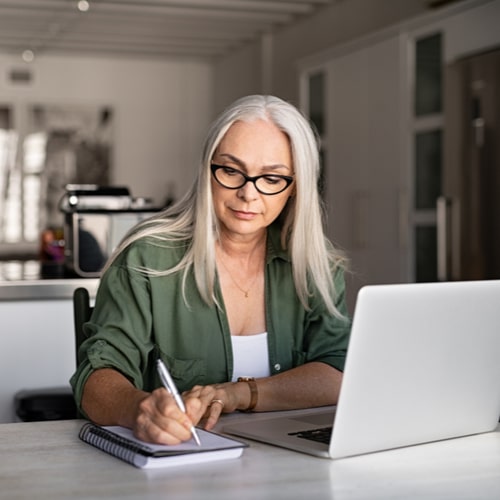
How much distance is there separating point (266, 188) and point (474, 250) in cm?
284

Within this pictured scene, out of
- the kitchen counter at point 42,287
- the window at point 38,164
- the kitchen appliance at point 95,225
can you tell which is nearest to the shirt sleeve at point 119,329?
the kitchen counter at point 42,287

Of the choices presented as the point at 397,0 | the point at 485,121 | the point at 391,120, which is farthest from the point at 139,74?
the point at 485,121

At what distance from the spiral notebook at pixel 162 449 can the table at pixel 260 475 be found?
0.01m

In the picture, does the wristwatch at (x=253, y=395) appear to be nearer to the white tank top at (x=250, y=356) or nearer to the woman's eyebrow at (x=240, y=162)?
the white tank top at (x=250, y=356)


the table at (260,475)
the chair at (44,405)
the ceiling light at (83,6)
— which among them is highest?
the ceiling light at (83,6)

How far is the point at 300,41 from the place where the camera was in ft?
25.5

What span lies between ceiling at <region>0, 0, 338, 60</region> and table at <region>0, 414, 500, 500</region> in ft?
18.9

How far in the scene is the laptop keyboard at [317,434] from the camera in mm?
1470

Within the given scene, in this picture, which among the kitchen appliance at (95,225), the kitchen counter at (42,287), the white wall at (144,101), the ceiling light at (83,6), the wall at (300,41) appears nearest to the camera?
the kitchen counter at (42,287)

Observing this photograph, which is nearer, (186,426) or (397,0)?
(186,426)

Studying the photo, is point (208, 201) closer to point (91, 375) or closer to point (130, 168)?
point (91, 375)

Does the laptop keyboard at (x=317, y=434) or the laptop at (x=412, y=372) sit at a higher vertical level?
the laptop at (x=412, y=372)

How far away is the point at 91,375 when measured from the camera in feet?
5.57

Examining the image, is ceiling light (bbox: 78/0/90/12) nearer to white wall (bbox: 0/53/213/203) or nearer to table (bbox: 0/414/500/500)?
white wall (bbox: 0/53/213/203)
